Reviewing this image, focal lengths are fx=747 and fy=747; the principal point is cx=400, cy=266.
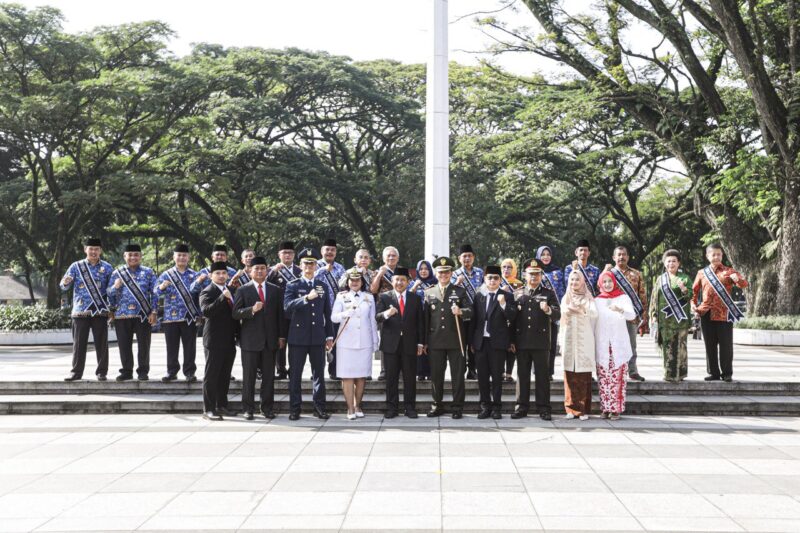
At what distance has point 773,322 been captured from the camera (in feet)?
60.8

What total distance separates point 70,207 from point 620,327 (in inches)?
773

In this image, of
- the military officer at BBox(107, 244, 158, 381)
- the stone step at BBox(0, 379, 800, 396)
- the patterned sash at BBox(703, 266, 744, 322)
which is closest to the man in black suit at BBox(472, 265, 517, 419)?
the stone step at BBox(0, 379, 800, 396)

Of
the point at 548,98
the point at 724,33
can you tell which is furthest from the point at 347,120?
the point at 724,33

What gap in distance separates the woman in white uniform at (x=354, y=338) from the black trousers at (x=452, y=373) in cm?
76

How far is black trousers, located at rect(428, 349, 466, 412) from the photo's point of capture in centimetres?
865

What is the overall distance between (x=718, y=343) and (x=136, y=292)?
7744mm

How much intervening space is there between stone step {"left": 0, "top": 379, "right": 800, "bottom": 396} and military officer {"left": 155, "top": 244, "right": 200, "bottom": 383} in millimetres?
197

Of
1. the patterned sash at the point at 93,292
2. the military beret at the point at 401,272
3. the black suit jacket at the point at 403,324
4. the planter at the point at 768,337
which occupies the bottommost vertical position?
the planter at the point at 768,337

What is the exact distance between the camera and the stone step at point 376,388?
9.54 m

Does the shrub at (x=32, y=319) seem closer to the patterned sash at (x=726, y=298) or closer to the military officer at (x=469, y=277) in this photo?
the military officer at (x=469, y=277)

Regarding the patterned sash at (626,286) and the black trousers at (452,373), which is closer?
the black trousers at (452,373)

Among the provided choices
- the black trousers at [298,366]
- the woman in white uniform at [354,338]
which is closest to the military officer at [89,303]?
the black trousers at [298,366]

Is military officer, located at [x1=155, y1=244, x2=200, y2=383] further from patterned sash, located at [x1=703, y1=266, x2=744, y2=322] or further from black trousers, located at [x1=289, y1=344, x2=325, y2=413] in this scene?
patterned sash, located at [x1=703, y1=266, x2=744, y2=322]

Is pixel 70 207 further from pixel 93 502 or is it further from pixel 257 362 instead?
pixel 93 502
